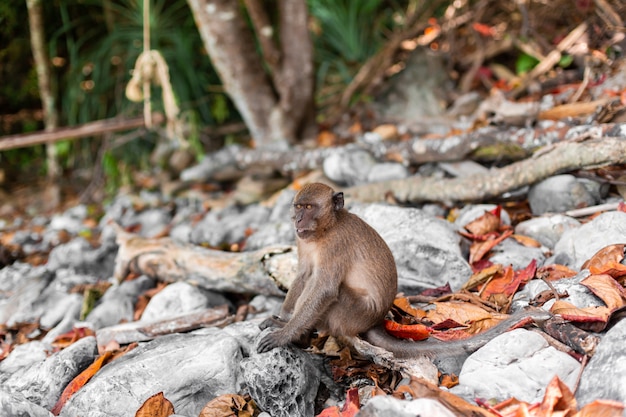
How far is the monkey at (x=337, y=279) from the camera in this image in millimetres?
2807

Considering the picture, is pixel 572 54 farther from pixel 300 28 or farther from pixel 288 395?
pixel 288 395

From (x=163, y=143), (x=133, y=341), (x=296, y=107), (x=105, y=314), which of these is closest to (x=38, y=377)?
(x=133, y=341)

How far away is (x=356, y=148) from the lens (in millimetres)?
5207

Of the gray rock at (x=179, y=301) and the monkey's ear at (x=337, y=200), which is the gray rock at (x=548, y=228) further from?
the gray rock at (x=179, y=301)

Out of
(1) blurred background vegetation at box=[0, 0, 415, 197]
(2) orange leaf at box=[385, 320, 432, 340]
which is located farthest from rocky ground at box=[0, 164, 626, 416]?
(1) blurred background vegetation at box=[0, 0, 415, 197]

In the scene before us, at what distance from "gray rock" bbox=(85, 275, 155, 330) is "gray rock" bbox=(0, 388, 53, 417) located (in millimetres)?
1299

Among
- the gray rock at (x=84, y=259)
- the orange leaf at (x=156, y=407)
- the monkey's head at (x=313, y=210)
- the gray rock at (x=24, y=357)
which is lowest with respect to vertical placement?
the gray rock at (x=24, y=357)

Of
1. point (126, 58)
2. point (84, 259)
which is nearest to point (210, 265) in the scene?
point (84, 259)

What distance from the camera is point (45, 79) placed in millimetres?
6727

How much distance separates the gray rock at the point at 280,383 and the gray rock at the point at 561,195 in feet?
7.03

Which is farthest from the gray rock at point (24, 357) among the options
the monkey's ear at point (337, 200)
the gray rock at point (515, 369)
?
the gray rock at point (515, 369)

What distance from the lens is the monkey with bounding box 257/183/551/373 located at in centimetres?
281

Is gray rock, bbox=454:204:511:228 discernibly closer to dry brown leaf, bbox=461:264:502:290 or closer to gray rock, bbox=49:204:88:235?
dry brown leaf, bbox=461:264:502:290

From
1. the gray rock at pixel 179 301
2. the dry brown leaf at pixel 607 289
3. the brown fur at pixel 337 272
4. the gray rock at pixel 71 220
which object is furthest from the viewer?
the gray rock at pixel 71 220
